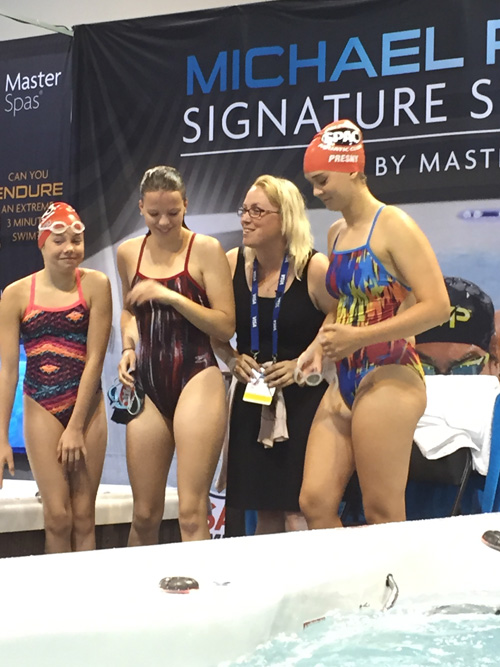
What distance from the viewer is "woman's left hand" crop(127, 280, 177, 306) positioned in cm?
321

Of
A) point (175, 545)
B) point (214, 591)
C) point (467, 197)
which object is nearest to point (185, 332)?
point (175, 545)

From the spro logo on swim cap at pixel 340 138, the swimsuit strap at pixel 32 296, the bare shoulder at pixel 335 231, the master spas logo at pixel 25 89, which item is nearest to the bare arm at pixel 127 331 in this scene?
the swimsuit strap at pixel 32 296

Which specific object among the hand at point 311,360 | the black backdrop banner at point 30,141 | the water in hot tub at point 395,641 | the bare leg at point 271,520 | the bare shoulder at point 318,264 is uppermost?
the black backdrop banner at point 30,141

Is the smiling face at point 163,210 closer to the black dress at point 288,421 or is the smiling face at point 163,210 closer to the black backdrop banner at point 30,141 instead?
the black dress at point 288,421

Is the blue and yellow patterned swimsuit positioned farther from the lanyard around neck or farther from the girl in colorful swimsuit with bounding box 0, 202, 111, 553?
the girl in colorful swimsuit with bounding box 0, 202, 111, 553

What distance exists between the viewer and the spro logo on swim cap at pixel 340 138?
10.1ft

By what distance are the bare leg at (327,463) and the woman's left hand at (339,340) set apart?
25 cm

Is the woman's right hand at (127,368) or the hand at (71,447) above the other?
the woman's right hand at (127,368)

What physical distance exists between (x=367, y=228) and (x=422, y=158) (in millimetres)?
2465

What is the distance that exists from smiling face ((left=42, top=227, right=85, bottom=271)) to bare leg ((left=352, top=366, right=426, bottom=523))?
1267 mm

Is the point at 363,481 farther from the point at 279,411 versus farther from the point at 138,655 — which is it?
the point at 138,655

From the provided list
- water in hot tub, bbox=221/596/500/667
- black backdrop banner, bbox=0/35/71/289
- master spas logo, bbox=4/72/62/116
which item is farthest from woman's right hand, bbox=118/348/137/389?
master spas logo, bbox=4/72/62/116

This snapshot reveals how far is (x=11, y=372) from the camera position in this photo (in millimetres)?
3545

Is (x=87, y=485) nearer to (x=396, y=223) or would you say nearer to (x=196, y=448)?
(x=196, y=448)
